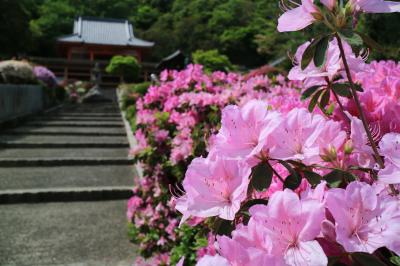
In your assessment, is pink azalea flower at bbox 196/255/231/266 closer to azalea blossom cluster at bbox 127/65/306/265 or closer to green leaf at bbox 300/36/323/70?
green leaf at bbox 300/36/323/70

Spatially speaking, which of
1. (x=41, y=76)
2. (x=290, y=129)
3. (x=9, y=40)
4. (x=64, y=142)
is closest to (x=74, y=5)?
(x=9, y=40)

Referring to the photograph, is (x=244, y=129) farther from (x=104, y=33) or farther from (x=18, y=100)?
(x=104, y=33)

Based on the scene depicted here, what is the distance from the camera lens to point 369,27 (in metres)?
12.9

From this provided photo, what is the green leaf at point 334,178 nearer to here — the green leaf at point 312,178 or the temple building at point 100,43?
the green leaf at point 312,178

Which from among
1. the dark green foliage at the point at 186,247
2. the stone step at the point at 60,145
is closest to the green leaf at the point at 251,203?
the dark green foliage at the point at 186,247

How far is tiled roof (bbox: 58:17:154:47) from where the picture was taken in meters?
32.7

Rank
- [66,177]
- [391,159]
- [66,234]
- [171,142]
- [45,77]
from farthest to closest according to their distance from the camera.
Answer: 1. [45,77]
2. [66,177]
3. [66,234]
4. [171,142]
5. [391,159]

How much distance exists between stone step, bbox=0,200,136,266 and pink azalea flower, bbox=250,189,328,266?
254 centimetres

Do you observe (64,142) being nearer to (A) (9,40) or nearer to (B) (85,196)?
(B) (85,196)

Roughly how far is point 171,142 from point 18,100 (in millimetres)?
6969

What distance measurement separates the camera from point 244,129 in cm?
74

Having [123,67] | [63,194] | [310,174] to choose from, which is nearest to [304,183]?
[310,174]

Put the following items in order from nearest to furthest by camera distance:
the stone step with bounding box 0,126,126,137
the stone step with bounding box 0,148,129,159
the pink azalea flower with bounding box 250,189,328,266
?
the pink azalea flower with bounding box 250,189,328,266 < the stone step with bounding box 0,148,129,159 < the stone step with bounding box 0,126,126,137

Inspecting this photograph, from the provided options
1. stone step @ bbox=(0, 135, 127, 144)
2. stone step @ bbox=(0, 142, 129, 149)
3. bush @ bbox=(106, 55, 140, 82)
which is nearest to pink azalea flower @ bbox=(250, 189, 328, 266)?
stone step @ bbox=(0, 142, 129, 149)
